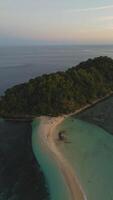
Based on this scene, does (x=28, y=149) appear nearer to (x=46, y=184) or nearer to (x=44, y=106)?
(x=46, y=184)

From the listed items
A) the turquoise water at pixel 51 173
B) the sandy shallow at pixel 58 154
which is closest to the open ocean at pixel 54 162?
the turquoise water at pixel 51 173

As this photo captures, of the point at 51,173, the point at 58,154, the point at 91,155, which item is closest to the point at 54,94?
the point at 58,154

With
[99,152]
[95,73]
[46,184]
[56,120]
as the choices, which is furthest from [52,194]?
[95,73]

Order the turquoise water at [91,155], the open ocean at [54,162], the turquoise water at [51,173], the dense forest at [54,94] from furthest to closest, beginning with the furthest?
the dense forest at [54,94]
the turquoise water at [91,155]
the open ocean at [54,162]
the turquoise water at [51,173]

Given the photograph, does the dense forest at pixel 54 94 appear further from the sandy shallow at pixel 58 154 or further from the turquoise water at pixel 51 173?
the turquoise water at pixel 51 173

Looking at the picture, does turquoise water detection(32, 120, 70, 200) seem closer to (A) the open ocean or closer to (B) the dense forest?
(A) the open ocean

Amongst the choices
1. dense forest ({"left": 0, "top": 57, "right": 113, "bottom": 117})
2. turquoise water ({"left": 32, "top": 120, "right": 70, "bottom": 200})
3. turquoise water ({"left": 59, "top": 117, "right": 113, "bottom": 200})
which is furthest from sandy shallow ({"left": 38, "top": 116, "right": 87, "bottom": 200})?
dense forest ({"left": 0, "top": 57, "right": 113, "bottom": 117})

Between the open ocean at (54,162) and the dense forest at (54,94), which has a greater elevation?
the dense forest at (54,94)
